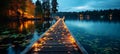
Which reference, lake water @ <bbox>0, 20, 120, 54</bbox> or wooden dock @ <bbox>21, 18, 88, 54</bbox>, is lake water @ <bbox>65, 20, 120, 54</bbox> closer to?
lake water @ <bbox>0, 20, 120, 54</bbox>

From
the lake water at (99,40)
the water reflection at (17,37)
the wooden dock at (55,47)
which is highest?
the wooden dock at (55,47)

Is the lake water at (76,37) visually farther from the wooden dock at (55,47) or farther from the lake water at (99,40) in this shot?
the wooden dock at (55,47)

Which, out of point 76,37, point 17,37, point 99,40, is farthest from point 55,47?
point 76,37

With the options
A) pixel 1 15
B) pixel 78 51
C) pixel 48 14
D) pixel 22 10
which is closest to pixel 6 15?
pixel 1 15

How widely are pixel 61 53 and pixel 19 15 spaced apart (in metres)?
53.8

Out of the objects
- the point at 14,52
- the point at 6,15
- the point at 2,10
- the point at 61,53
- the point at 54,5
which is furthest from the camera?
the point at 54,5

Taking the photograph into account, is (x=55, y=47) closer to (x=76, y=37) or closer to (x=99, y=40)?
(x=99, y=40)

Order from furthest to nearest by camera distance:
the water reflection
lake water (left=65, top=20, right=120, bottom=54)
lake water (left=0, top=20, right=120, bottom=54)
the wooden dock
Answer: lake water (left=65, top=20, right=120, bottom=54), the water reflection, lake water (left=0, top=20, right=120, bottom=54), the wooden dock

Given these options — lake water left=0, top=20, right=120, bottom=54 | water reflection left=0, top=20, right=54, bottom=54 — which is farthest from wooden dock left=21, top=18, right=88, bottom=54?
water reflection left=0, top=20, right=54, bottom=54

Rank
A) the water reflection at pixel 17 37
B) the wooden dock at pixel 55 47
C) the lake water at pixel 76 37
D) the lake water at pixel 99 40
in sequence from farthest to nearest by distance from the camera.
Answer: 1. the lake water at pixel 99 40
2. the water reflection at pixel 17 37
3. the lake water at pixel 76 37
4. the wooden dock at pixel 55 47

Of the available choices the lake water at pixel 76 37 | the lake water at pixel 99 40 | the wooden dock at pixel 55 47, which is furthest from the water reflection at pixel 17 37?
the lake water at pixel 99 40

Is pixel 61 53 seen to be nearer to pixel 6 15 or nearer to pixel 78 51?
pixel 78 51

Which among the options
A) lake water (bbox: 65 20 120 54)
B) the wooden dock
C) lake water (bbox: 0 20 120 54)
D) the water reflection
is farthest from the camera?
lake water (bbox: 65 20 120 54)

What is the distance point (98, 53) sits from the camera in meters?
13.8
